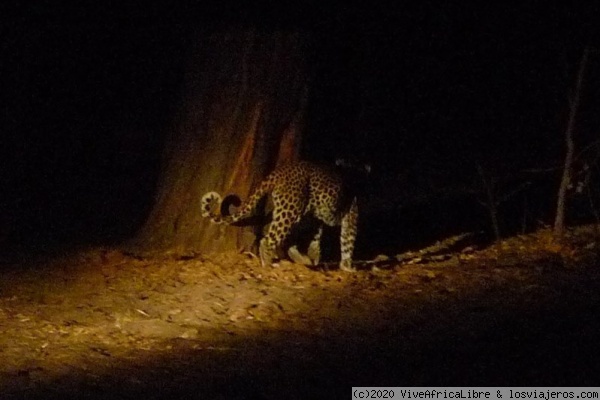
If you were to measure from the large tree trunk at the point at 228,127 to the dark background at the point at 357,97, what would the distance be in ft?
10.2

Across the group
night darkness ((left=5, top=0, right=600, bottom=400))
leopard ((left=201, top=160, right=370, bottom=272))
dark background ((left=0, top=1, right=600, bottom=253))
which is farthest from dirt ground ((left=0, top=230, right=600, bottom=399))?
dark background ((left=0, top=1, right=600, bottom=253))

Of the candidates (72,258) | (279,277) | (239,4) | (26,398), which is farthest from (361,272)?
(239,4)

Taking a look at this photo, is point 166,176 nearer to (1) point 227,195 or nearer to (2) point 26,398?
(1) point 227,195

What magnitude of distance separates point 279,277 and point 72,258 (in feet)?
7.86

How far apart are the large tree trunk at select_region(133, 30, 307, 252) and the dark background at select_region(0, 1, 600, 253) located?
310 cm

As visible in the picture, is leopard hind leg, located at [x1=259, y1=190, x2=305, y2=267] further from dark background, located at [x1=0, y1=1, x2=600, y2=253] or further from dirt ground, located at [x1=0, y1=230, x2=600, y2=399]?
dark background, located at [x1=0, y1=1, x2=600, y2=253]

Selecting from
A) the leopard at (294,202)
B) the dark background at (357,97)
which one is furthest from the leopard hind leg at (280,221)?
the dark background at (357,97)

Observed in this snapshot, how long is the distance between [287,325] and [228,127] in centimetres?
269

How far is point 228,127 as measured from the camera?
10039 mm

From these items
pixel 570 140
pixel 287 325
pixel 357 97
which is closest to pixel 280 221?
pixel 287 325

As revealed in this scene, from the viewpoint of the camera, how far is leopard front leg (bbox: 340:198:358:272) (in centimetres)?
1020

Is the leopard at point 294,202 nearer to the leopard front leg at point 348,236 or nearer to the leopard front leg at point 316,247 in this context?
the leopard front leg at point 348,236

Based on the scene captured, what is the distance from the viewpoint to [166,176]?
10500mm

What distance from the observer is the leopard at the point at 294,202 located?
32.5 feet
